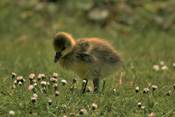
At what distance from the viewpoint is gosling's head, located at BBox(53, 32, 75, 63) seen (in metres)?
4.39

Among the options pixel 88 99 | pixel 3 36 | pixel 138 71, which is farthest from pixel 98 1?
pixel 88 99

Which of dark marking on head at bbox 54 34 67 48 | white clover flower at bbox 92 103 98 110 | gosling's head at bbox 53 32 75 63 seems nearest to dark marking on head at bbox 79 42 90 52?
gosling's head at bbox 53 32 75 63

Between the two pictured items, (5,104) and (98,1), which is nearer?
(5,104)

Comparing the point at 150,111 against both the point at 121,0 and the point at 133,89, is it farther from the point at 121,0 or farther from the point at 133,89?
the point at 121,0

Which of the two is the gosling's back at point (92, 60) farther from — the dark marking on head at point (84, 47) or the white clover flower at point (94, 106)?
the white clover flower at point (94, 106)

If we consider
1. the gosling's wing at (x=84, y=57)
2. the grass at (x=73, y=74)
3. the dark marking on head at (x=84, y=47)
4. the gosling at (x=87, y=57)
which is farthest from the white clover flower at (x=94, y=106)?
the dark marking on head at (x=84, y=47)

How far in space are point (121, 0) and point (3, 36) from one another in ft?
11.3

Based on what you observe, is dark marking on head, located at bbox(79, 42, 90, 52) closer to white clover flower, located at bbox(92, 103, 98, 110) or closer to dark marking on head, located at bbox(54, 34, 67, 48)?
dark marking on head, located at bbox(54, 34, 67, 48)

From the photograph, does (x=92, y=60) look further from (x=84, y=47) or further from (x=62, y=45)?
(x=62, y=45)

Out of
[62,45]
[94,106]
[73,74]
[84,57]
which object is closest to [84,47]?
[84,57]

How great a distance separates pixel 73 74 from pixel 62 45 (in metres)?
1.09

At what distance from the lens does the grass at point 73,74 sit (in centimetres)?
374

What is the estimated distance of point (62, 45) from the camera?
14.4ft

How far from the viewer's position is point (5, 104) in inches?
143
